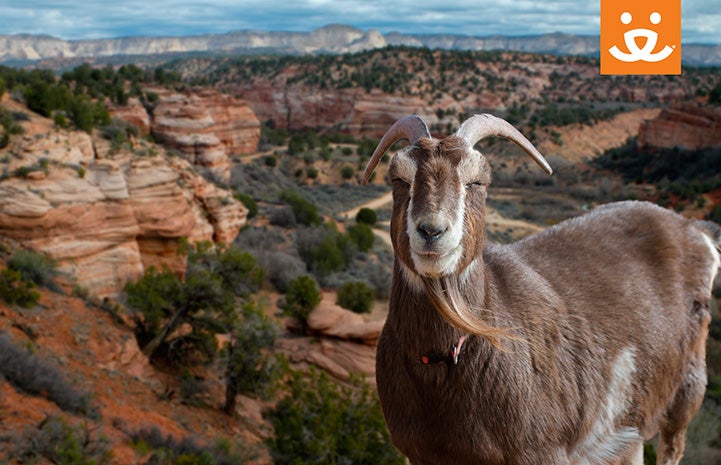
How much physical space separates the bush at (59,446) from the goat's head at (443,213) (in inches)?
202

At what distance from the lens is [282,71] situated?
75812 millimetres

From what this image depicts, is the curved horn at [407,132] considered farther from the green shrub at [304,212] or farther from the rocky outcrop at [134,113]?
the rocky outcrop at [134,113]

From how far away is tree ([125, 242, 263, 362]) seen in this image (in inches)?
520

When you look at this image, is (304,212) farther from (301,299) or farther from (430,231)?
(430,231)

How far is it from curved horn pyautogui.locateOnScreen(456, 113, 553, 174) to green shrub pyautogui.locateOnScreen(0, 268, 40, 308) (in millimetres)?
10356

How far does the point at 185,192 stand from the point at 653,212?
15562 mm

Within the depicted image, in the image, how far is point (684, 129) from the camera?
42656mm

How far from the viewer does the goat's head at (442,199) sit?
2646 millimetres

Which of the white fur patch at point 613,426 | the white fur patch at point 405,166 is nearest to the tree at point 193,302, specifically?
the white fur patch at point 613,426

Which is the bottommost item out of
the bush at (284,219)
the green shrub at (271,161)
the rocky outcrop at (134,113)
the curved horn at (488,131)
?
the bush at (284,219)

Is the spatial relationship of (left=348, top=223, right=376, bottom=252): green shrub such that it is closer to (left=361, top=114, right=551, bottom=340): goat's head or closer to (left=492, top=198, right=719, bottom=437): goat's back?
(left=492, top=198, right=719, bottom=437): goat's back

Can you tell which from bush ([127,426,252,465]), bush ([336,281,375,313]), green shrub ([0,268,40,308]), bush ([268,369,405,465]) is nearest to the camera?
bush ([127,426,252,465])

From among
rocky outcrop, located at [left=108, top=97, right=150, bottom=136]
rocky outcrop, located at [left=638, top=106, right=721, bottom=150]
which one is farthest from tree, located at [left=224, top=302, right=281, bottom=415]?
rocky outcrop, located at [left=638, top=106, right=721, bottom=150]

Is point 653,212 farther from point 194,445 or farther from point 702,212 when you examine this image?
point 702,212
